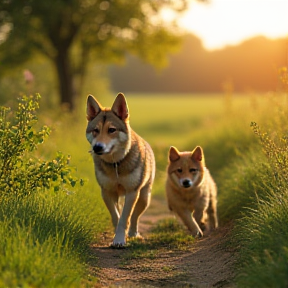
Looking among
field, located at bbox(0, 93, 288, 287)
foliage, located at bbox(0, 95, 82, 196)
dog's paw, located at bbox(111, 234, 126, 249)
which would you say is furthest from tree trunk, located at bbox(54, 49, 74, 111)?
foliage, located at bbox(0, 95, 82, 196)

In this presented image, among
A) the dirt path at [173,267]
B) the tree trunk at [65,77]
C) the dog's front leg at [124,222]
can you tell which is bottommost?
the dirt path at [173,267]

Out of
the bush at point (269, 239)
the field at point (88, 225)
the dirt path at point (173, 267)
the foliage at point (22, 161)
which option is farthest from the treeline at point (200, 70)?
the foliage at point (22, 161)

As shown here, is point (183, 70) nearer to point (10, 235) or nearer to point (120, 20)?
point (120, 20)

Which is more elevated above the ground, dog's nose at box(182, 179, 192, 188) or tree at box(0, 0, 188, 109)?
tree at box(0, 0, 188, 109)

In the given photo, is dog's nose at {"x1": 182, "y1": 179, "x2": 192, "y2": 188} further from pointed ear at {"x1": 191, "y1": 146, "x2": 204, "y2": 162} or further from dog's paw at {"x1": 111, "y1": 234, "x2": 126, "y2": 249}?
dog's paw at {"x1": 111, "y1": 234, "x2": 126, "y2": 249}

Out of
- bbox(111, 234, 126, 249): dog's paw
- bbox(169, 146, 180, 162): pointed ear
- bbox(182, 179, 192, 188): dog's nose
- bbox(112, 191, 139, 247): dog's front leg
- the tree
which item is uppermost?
the tree

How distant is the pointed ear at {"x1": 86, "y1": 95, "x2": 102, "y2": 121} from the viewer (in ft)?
24.4

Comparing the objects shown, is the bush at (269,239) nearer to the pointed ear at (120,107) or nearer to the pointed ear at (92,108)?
the pointed ear at (120,107)

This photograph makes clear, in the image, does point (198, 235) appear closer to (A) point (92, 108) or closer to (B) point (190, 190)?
(B) point (190, 190)

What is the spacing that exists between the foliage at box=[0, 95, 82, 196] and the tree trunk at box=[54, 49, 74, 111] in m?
14.4

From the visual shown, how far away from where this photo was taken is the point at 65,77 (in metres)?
21.6

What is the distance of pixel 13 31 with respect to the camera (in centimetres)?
1864

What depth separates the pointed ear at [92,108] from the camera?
293 inches

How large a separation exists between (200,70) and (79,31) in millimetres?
54379
